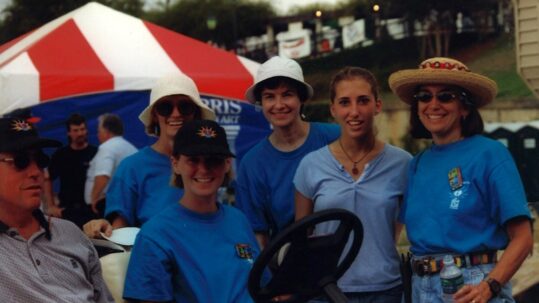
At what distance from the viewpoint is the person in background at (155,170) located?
4.00 m

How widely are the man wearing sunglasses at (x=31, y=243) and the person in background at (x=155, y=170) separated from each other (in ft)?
2.02

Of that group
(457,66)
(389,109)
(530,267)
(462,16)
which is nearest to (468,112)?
(457,66)

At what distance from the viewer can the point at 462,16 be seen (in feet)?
94.4

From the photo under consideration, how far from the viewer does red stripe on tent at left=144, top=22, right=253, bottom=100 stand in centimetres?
1027

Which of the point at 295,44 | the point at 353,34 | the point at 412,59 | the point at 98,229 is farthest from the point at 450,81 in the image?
the point at 295,44

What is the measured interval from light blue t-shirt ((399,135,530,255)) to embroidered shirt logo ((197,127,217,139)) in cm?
89

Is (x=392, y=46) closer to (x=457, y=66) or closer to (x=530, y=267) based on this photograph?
(x=530, y=267)

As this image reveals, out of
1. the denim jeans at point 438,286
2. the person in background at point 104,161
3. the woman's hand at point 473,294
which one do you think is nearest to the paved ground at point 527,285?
the denim jeans at point 438,286

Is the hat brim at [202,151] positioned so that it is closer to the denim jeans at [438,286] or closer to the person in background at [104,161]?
the denim jeans at [438,286]

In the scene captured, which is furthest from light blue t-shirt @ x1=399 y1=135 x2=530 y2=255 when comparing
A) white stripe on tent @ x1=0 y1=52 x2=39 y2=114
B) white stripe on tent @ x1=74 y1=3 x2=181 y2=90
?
white stripe on tent @ x1=74 y1=3 x2=181 y2=90

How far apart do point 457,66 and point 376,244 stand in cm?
85

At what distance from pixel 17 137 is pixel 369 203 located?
4.93ft

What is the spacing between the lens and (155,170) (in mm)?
4047

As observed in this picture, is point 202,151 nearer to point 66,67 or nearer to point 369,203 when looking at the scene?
point 369,203
